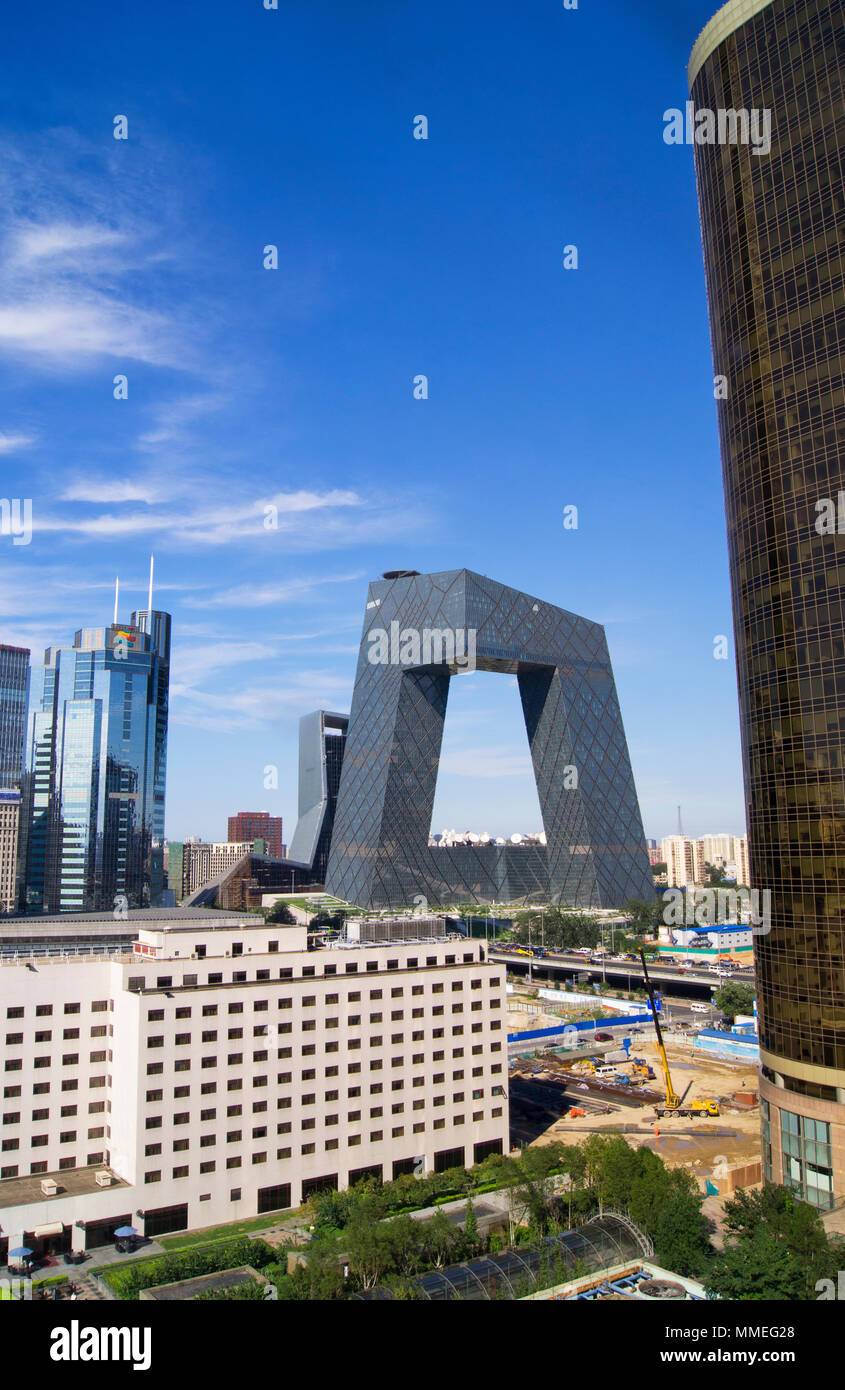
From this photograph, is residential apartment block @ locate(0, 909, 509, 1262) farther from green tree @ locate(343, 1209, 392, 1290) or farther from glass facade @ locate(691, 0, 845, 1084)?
glass facade @ locate(691, 0, 845, 1084)

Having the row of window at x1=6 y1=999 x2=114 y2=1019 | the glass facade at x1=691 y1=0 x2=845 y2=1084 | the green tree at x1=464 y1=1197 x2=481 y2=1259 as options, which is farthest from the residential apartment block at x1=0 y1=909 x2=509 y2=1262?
the glass facade at x1=691 y1=0 x2=845 y2=1084

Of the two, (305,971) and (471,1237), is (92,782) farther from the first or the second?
(471,1237)

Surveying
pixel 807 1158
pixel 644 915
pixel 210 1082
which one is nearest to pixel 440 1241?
pixel 210 1082

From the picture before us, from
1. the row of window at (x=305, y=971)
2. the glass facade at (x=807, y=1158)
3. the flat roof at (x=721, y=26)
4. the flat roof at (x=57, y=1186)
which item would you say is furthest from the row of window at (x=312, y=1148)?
the flat roof at (x=721, y=26)

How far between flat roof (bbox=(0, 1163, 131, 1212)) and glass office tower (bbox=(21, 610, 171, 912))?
11662cm

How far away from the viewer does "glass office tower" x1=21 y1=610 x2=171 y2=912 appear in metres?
153

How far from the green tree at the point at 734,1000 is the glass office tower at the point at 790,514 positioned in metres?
46.1

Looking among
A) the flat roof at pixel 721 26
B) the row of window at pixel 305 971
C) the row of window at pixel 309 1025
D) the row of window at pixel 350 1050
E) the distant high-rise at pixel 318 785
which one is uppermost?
the flat roof at pixel 721 26

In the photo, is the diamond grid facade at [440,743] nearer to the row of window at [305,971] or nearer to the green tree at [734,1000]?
the green tree at [734,1000]

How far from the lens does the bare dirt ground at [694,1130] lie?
5044 centimetres

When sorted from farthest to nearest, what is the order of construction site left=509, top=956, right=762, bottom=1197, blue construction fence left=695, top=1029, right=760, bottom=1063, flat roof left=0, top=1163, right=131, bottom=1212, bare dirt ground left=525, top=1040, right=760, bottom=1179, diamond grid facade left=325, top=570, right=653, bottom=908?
diamond grid facade left=325, top=570, right=653, bottom=908 → blue construction fence left=695, top=1029, right=760, bottom=1063 → construction site left=509, top=956, right=762, bottom=1197 → bare dirt ground left=525, top=1040, right=760, bottom=1179 → flat roof left=0, top=1163, right=131, bottom=1212
